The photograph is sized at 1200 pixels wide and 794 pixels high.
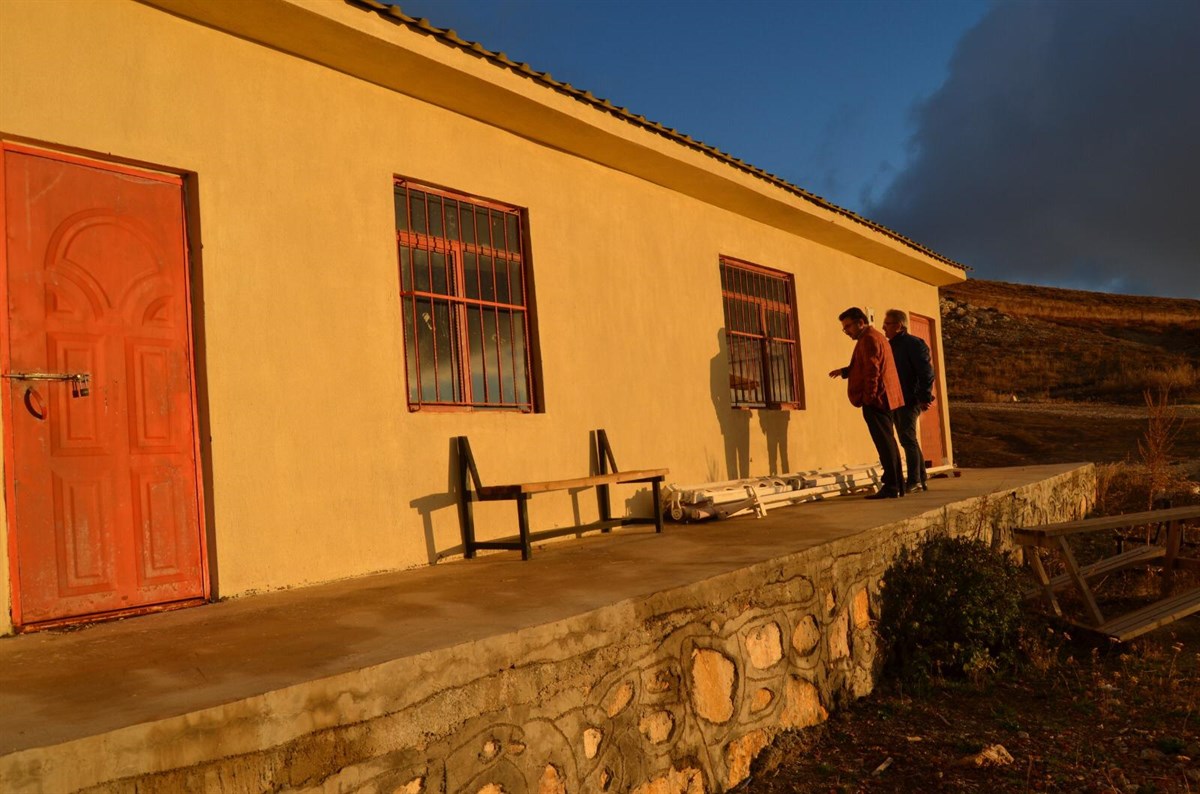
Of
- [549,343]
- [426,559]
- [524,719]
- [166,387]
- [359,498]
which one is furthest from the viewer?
[549,343]

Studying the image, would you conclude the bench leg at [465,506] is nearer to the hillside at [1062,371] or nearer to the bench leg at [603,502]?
the bench leg at [603,502]

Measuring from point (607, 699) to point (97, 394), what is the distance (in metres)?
2.66

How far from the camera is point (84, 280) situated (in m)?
4.55

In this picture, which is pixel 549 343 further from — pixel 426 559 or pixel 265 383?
pixel 265 383

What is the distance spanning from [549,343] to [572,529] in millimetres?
1311

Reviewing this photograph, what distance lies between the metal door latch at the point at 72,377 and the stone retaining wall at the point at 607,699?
7.61ft

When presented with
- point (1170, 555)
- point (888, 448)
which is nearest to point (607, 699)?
point (888, 448)

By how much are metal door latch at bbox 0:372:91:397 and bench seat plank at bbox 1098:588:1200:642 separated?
602cm

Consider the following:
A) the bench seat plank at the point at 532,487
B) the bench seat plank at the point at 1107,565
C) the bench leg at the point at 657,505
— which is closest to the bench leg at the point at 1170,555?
the bench seat plank at the point at 1107,565

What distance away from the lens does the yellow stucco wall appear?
472 centimetres

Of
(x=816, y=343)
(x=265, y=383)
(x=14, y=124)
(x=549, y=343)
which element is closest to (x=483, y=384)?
(x=549, y=343)

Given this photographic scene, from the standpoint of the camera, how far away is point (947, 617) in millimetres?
6035

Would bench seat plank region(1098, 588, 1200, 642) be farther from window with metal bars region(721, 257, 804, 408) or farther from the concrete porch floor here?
window with metal bars region(721, 257, 804, 408)

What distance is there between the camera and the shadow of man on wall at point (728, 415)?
902cm
